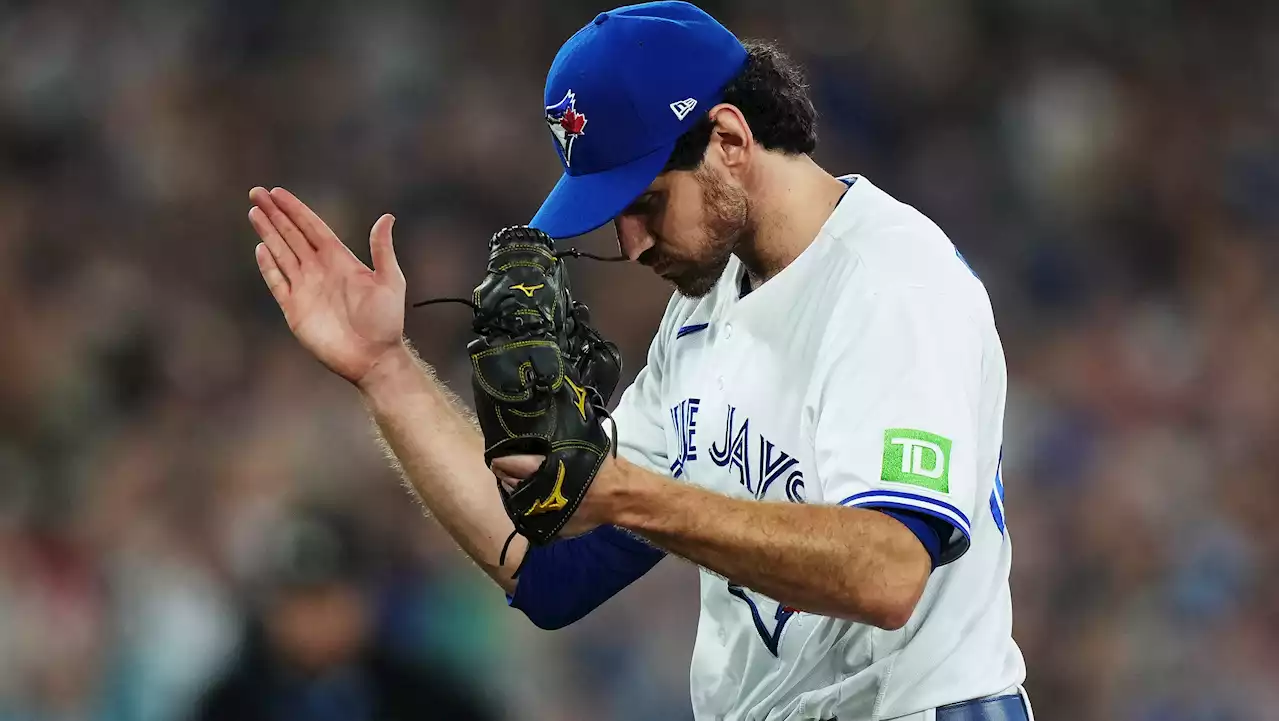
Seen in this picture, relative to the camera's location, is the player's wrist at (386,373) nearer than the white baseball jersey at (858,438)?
No

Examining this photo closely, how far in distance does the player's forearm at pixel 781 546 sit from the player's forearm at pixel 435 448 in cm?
60

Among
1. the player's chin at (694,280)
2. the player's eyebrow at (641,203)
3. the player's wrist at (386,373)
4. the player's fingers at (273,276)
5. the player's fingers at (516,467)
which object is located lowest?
the player's fingers at (516,467)

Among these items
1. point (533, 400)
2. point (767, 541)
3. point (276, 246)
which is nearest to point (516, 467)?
point (533, 400)

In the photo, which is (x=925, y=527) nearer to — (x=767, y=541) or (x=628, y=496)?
(x=767, y=541)

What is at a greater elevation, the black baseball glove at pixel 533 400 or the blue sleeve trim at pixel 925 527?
the black baseball glove at pixel 533 400

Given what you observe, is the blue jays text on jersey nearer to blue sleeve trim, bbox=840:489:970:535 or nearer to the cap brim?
blue sleeve trim, bbox=840:489:970:535

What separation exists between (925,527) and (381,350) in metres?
0.91

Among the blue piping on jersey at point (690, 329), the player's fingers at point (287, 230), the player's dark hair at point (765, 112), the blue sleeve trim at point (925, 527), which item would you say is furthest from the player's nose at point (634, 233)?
the blue sleeve trim at point (925, 527)

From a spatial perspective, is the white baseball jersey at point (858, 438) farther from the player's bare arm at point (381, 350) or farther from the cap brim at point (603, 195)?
the player's bare arm at point (381, 350)

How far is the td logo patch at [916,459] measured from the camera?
184 centimetres

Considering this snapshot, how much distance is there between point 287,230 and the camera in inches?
91.4

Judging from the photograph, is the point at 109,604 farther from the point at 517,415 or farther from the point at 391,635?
the point at 517,415

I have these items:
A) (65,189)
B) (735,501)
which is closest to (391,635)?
(65,189)

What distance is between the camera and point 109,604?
431 cm
